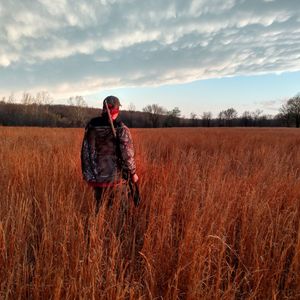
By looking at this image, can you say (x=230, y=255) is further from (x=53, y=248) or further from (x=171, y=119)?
(x=171, y=119)

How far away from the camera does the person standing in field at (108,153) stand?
317cm

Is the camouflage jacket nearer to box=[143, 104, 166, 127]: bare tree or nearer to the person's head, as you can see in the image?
the person's head

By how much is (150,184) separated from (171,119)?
308 ft

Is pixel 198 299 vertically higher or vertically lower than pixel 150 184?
lower

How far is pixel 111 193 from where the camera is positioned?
337 cm

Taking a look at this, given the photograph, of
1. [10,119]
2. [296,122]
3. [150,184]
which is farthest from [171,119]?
[150,184]

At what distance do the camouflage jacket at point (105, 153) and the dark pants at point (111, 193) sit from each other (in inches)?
3.2

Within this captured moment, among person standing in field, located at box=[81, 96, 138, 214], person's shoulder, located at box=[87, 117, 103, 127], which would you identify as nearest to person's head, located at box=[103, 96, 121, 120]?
person standing in field, located at box=[81, 96, 138, 214]

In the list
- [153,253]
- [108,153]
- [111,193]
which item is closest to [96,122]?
[108,153]

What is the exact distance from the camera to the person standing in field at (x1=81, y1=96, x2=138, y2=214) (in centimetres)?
317

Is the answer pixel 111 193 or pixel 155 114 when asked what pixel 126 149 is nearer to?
pixel 111 193

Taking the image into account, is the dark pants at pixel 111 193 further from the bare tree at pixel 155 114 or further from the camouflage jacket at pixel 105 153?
the bare tree at pixel 155 114

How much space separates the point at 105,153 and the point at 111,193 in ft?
1.60

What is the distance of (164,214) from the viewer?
2.89 metres
